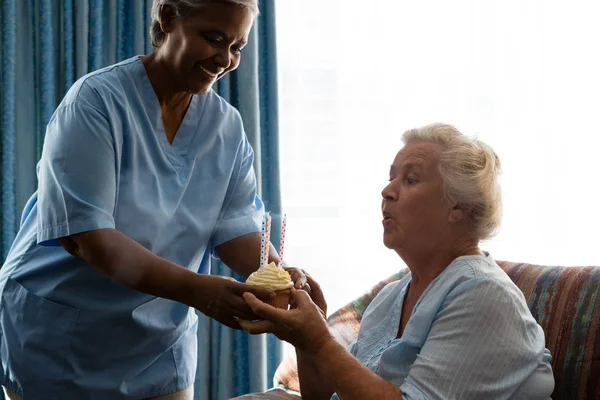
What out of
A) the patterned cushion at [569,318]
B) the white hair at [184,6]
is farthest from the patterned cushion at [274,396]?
the white hair at [184,6]

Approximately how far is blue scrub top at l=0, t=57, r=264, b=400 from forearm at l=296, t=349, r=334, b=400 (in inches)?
12.2

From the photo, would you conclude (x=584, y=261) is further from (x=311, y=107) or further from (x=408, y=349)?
(x=408, y=349)

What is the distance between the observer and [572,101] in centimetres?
296

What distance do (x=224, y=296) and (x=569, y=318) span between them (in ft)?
3.06

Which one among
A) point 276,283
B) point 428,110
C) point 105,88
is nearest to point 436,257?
point 276,283

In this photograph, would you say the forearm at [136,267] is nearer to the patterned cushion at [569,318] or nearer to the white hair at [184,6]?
the white hair at [184,6]

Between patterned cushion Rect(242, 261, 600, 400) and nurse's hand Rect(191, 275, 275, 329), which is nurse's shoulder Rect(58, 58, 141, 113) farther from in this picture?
patterned cushion Rect(242, 261, 600, 400)

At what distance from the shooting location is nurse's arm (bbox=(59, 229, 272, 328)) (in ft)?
4.89

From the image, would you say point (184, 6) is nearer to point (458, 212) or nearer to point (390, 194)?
point (390, 194)

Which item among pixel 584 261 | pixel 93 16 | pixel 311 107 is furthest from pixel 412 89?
pixel 93 16

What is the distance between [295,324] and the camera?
1479 millimetres

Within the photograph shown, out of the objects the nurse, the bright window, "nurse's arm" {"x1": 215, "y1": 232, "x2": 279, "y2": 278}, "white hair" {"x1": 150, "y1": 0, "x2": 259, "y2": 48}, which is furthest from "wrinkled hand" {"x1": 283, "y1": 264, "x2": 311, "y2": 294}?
the bright window

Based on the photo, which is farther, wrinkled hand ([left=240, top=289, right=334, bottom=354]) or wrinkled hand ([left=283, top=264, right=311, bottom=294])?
wrinkled hand ([left=283, top=264, right=311, bottom=294])

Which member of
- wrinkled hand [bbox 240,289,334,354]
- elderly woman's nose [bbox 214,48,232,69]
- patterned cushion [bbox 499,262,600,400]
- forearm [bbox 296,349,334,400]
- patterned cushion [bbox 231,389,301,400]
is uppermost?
elderly woman's nose [bbox 214,48,232,69]
